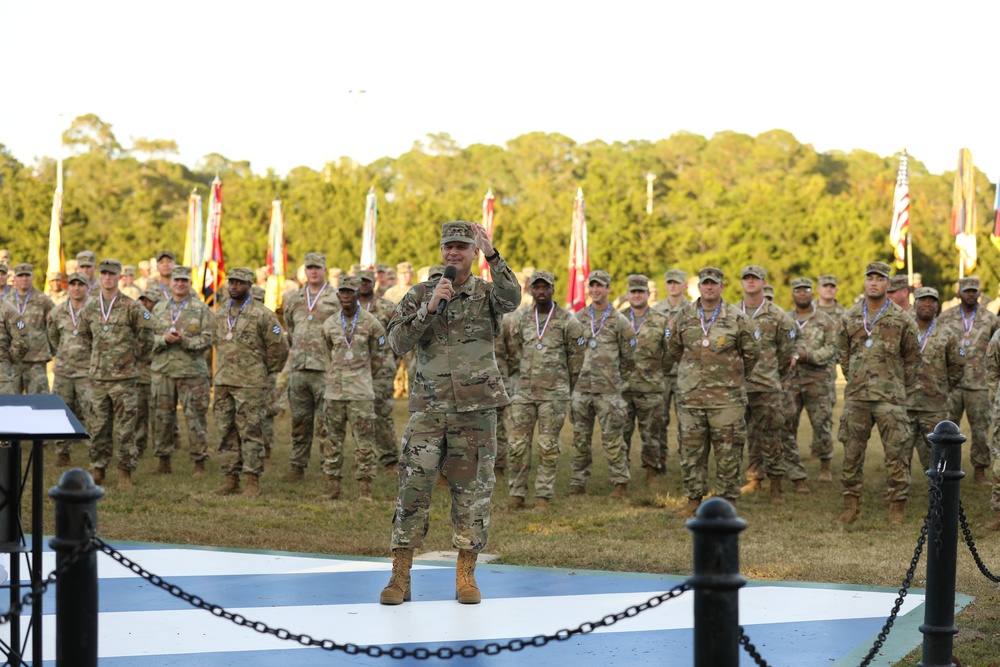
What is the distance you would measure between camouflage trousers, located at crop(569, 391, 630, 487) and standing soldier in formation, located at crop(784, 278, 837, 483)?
2.30m

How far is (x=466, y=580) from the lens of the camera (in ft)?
24.6

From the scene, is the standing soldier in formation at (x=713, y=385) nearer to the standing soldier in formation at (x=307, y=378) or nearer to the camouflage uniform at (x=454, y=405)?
the standing soldier in formation at (x=307, y=378)

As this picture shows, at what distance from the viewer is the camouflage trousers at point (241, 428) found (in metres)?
12.8

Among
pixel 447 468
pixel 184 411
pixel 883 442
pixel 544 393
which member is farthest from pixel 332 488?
pixel 447 468

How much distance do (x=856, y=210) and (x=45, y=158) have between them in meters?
38.1

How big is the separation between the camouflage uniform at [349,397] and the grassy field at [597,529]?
0.42m

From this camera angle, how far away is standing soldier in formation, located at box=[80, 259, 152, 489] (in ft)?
43.9

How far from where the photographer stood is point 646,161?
76688 mm

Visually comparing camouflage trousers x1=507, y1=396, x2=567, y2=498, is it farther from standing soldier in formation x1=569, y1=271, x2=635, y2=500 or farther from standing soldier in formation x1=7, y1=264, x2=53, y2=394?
standing soldier in formation x1=7, y1=264, x2=53, y2=394

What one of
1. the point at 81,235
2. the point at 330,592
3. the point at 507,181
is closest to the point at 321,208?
the point at 81,235

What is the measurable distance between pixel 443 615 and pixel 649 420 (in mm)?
7532

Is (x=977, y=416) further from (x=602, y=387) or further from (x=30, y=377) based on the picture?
(x=30, y=377)

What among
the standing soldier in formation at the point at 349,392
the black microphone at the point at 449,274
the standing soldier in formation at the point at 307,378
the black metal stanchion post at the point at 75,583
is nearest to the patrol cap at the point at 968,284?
the standing soldier in formation at the point at 349,392

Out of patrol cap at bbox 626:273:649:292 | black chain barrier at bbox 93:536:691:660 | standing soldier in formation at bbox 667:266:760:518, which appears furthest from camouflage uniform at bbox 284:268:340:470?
black chain barrier at bbox 93:536:691:660
